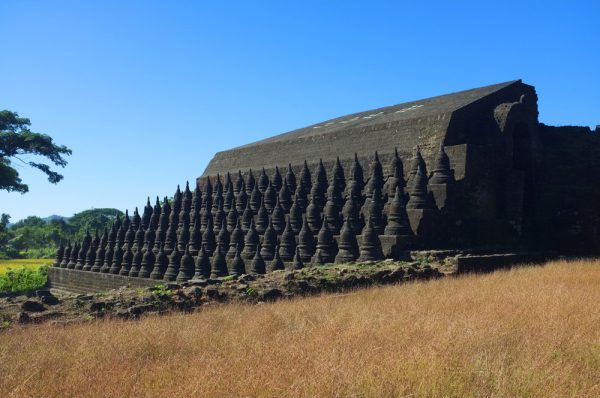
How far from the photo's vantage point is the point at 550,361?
4512mm

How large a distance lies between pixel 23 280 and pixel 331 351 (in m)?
20.9

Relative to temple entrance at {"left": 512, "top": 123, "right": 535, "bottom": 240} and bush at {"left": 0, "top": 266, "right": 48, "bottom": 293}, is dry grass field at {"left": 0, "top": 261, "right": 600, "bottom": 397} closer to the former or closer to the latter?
temple entrance at {"left": 512, "top": 123, "right": 535, "bottom": 240}

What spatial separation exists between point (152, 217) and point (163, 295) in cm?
1323

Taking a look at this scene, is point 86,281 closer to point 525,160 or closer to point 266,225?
point 266,225

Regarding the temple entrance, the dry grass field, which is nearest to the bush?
the dry grass field

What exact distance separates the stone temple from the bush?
14.1 feet

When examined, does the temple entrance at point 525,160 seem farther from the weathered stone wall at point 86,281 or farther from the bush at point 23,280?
the bush at point 23,280

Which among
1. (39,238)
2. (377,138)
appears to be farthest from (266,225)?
(39,238)

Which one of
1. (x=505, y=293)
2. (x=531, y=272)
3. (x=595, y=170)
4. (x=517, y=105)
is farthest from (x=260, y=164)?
(x=505, y=293)

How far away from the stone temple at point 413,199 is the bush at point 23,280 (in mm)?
4305

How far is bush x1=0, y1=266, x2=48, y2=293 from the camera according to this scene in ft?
70.9

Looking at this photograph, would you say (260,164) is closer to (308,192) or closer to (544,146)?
(308,192)

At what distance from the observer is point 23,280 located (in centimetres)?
2219

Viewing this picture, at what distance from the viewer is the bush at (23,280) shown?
21.6m
